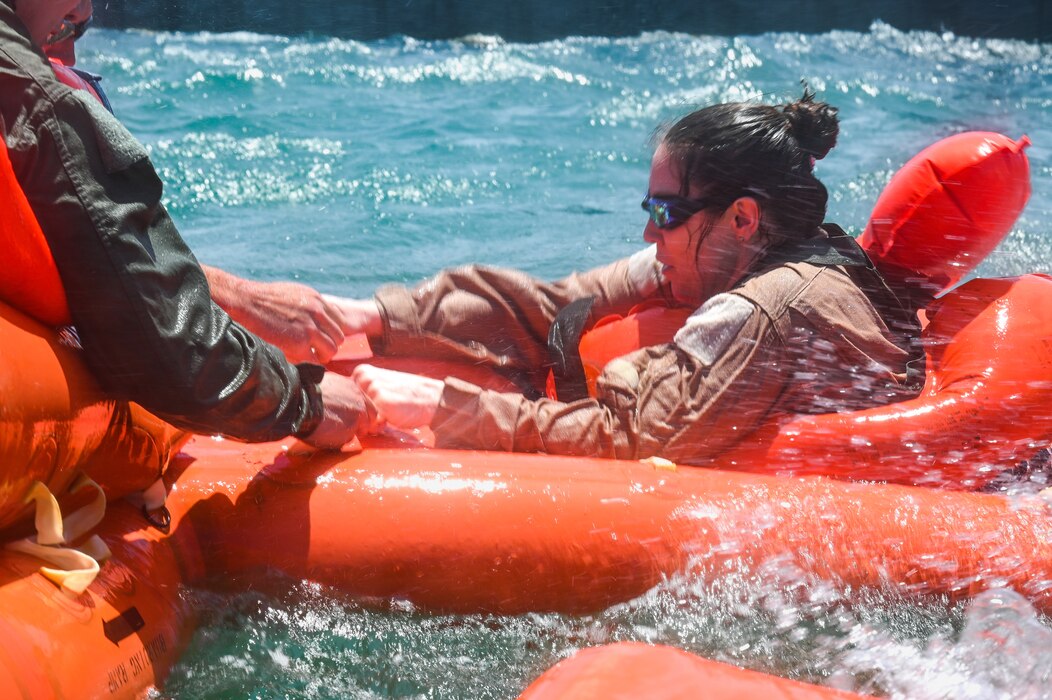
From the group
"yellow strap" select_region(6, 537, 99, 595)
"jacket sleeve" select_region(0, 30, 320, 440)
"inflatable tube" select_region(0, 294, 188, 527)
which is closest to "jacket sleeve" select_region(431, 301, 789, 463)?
"jacket sleeve" select_region(0, 30, 320, 440)

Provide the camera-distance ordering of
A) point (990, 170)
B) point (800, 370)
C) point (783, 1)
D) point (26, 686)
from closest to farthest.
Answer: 1. point (26, 686)
2. point (800, 370)
3. point (990, 170)
4. point (783, 1)

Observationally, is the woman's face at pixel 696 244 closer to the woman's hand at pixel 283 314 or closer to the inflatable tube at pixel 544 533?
the inflatable tube at pixel 544 533

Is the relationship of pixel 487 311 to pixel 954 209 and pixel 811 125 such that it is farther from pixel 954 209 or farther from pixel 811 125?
pixel 954 209

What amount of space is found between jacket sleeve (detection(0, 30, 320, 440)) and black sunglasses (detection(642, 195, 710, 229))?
1.10m

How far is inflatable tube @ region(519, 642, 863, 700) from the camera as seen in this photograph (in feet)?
5.13

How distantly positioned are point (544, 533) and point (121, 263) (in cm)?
104

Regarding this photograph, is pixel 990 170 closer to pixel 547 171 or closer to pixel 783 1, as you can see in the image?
pixel 547 171

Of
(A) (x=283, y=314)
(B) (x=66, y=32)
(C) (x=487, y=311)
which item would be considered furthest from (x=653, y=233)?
(B) (x=66, y=32)

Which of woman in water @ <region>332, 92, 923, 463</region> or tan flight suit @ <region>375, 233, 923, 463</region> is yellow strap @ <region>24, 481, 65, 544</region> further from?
tan flight suit @ <region>375, 233, 923, 463</region>

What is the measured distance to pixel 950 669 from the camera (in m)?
2.13

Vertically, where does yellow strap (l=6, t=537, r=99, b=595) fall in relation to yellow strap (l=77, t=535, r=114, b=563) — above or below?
above

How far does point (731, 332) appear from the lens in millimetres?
2398

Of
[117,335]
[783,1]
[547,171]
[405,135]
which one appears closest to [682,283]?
[117,335]

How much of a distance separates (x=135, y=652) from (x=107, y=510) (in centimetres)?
34
